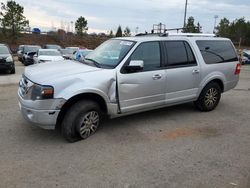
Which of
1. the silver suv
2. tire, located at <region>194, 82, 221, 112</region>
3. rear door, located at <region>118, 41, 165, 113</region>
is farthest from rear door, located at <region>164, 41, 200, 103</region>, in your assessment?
tire, located at <region>194, 82, 221, 112</region>

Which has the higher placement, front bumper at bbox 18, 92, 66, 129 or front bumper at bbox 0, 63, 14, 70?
front bumper at bbox 18, 92, 66, 129

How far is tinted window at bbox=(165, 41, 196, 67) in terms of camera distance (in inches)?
224

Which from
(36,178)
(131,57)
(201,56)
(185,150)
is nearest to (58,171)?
(36,178)

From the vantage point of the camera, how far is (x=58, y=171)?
12.1 ft

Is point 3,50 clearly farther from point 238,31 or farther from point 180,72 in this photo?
point 238,31

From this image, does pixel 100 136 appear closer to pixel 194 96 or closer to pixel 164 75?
pixel 164 75

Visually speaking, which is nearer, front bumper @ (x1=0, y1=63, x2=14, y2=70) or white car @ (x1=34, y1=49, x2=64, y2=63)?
front bumper @ (x1=0, y1=63, x2=14, y2=70)

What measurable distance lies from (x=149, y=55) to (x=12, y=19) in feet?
124

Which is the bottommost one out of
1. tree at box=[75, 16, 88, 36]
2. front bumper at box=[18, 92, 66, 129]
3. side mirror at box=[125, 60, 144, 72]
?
front bumper at box=[18, 92, 66, 129]

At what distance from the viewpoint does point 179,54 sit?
5875 mm

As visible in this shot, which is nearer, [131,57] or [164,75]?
[131,57]

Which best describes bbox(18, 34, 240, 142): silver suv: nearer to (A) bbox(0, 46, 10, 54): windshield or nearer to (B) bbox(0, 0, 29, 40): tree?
(A) bbox(0, 46, 10, 54): windshield

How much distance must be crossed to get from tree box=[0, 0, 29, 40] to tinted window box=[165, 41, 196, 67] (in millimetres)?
36956

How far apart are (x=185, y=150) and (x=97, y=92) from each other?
176 cm
